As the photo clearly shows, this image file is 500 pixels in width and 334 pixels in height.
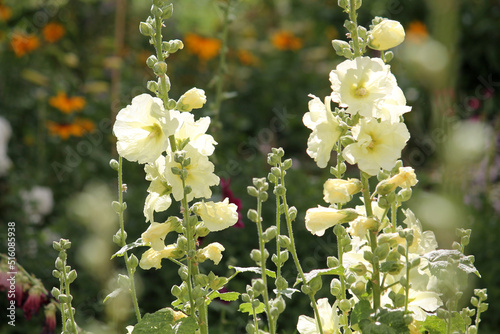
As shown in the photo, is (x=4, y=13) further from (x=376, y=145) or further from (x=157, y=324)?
(x=376, y=145)

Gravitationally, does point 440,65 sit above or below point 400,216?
above

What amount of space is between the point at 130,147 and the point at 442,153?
1.85ft

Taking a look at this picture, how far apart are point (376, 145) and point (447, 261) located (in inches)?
8.3

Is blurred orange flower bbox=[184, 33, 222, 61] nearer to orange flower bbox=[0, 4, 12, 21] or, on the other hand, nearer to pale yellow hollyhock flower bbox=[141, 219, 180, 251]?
orange flower bbox=[0, 4, 12, 21]

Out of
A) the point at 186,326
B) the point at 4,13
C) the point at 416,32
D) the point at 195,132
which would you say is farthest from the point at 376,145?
the point at 416,32

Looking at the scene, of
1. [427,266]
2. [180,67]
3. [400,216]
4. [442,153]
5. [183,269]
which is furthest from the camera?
[180,67]

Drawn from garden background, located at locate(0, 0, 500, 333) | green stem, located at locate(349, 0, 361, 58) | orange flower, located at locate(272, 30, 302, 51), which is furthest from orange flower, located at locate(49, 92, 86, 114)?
green stem, located at locate(349, 0, 361, 58)

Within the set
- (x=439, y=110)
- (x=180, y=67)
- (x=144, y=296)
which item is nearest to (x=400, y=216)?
(x=144, y=296)

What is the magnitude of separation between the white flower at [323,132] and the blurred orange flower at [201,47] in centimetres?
438

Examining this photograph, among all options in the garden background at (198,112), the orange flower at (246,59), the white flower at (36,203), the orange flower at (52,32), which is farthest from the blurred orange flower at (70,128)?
the orange flower at (246,59)

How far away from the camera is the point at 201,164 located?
3.84ft

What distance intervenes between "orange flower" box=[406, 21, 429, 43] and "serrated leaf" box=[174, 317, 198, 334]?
16.1ft

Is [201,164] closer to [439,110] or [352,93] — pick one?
[352,93]

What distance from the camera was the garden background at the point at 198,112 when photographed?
2801 millimetres
